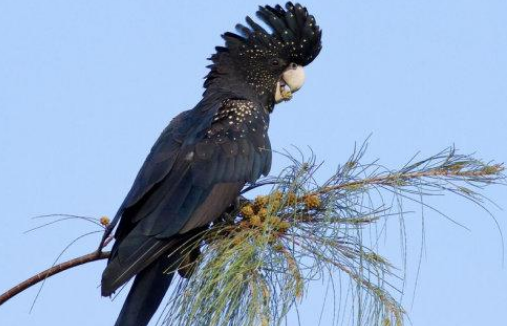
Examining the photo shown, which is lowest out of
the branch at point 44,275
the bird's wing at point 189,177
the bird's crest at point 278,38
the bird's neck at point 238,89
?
the branch at point 44,275

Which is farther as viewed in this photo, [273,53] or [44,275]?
[273,53]

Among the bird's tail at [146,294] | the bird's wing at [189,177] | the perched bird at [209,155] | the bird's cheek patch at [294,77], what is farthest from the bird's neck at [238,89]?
the bird's tail at [146,294]

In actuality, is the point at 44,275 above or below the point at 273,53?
below

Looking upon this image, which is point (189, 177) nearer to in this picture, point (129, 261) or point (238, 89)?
point (129, 261)

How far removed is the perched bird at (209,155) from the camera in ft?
11.4

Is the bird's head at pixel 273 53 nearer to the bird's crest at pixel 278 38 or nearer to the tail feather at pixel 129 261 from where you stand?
the bird's crest at pixel 278 38

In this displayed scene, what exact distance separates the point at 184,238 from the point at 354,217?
90 cm

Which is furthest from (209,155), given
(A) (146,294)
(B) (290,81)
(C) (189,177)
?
(B) (290,81)

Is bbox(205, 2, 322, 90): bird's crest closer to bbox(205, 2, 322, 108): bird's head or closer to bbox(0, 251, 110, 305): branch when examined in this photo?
bbox(205, 2, 322, 108): bird's head

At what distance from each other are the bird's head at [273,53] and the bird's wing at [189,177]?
47 centimetres

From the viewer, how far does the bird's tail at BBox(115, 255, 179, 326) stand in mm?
3447

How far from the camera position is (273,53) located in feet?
16.1

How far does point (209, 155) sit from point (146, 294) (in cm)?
77

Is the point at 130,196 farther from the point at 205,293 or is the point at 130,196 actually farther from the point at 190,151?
the point at 205,293
